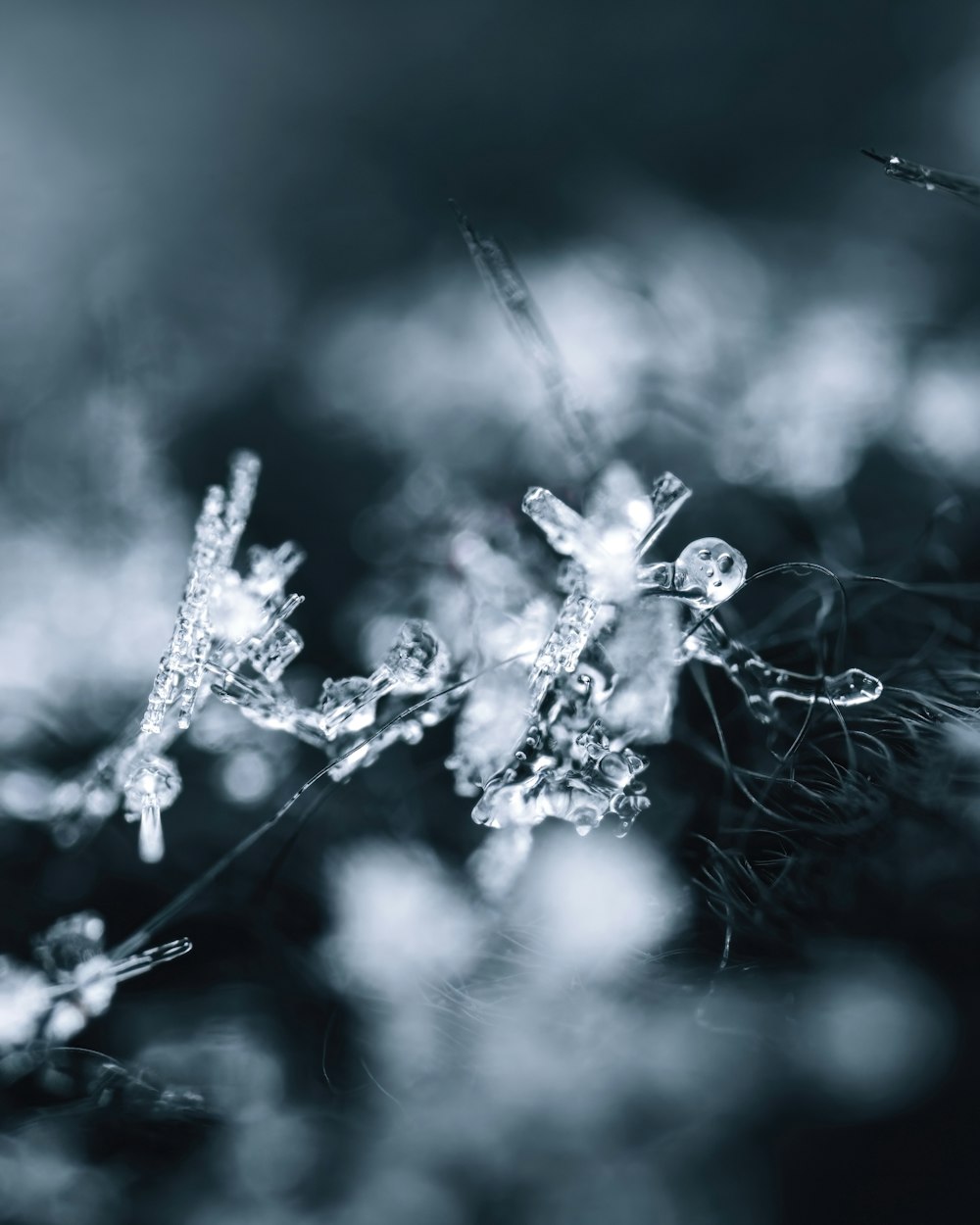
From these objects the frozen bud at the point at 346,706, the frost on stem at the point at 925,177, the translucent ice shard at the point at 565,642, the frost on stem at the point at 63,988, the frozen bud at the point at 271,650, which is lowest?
the frost on stem at the point at 63,988

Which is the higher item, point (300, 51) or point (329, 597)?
point (300, 51)

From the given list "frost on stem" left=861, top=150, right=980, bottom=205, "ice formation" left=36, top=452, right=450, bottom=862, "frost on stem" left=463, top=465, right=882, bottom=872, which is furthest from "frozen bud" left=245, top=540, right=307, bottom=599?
"frost on stem" left=861, top=150, right=980, bottom=205

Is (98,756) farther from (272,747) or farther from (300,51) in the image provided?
(300,51)

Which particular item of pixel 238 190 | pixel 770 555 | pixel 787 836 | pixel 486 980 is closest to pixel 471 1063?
pixel 486 980

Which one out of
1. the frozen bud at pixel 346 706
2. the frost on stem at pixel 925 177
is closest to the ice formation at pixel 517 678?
the frozen bud at pixel 346 706

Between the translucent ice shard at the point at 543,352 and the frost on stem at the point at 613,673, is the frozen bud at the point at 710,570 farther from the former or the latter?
the translucent ice shard at the point at 543,352

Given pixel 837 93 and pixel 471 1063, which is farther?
pixel 837 93
